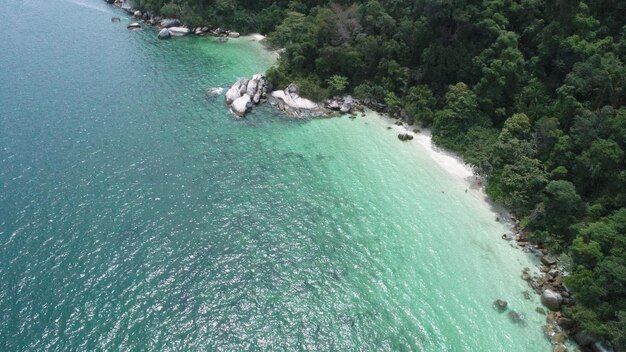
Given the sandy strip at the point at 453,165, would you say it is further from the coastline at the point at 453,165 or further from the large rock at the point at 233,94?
the large rock at the point at 233,94

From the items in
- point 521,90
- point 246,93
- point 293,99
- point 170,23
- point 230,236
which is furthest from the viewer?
point 170,23

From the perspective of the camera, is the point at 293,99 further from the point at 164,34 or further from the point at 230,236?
the point at 164,34

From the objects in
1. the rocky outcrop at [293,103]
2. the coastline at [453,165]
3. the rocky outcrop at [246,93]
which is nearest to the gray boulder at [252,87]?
the rocky outcrop at [246,93]

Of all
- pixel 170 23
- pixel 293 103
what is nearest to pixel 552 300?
pixel 293 103

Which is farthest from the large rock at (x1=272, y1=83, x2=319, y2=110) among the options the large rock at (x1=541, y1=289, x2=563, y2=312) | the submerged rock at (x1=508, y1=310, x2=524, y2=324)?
the large rock at (x1=541, y1=289, x2=563, y2=312)

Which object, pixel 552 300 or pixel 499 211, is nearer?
pixel 552 300

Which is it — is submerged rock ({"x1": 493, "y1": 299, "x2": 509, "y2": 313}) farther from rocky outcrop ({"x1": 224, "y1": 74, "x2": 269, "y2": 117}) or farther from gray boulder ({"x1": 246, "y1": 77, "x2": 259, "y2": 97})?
gray boulder ({"x1": 246, "y1": 77, "x2": 259, "y2": 97})
